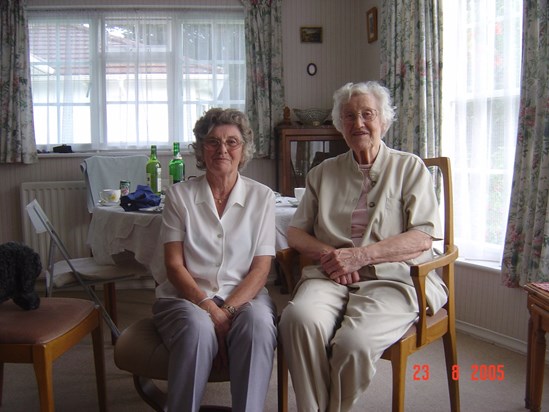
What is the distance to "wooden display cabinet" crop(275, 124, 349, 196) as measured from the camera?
13.4ft

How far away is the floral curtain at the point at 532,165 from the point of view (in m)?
2.37

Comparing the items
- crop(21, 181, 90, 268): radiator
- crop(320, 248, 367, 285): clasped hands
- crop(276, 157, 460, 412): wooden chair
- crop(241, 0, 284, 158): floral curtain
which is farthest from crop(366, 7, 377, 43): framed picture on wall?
crop(320, 248, 367, 285): clasped hands

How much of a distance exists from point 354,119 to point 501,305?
4.92 feet

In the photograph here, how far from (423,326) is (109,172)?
2699 millimetres

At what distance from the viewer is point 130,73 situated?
4.22 meters

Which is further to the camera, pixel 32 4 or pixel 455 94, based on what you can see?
pixel 32 4

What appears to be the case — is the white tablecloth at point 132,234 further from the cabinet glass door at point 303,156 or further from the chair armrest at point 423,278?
the cabinet glass door at point 303,156

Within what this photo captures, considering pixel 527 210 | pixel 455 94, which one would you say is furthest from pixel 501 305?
pixel 455 94

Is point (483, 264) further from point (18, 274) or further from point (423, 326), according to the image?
point (18, 274)

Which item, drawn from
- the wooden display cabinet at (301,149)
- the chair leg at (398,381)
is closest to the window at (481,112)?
the wooden display cabinet at (301,149)

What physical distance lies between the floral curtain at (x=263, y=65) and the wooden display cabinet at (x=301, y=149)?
0.21m

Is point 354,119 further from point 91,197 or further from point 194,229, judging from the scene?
point 91,197

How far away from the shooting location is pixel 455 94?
10.4 feet

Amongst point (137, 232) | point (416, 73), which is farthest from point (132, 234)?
point (416, 73)
